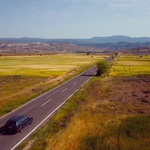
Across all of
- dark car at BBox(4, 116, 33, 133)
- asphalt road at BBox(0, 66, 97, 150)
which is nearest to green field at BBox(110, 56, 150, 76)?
asphalt road at BBox(0, 66, 97, 150)

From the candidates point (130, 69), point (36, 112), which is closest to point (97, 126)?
point (36, 112)

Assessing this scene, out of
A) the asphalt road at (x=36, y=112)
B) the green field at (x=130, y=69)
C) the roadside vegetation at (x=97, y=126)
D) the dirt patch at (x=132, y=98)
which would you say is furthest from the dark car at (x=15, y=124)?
the green field at (x=130, y=69)

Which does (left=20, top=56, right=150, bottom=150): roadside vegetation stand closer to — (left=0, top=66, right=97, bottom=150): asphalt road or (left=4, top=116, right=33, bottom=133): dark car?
(left=0, top=66, right=97, bottom=150): asphalt road

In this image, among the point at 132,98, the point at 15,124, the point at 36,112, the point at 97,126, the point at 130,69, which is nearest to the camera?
the point at 15,124

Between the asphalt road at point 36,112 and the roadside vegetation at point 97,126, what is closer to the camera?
the roadside vegetation at point 97,126

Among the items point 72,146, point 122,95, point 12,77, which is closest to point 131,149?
point 72,146

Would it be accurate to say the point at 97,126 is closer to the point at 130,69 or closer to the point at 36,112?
the point at 36,112

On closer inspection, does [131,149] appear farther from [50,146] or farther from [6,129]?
[6,129]

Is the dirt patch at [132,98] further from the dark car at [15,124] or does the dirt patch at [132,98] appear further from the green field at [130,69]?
the green field at [130,69]

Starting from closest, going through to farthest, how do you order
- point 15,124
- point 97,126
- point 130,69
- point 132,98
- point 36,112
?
1. point 15,124
2. point 97,126
3. point 36,112
4. point 132,98
5. point 130,69
